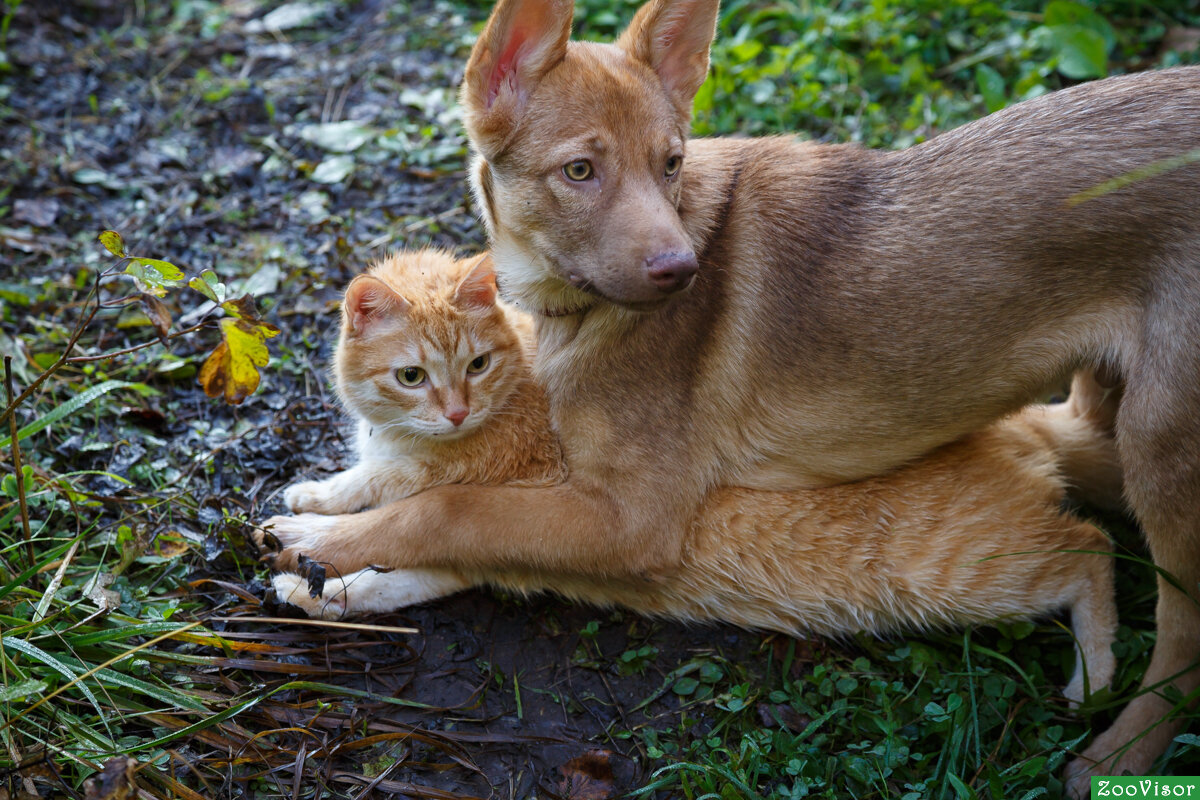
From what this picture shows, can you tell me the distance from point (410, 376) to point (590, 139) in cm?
117

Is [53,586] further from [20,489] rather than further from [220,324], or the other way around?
[220,324]

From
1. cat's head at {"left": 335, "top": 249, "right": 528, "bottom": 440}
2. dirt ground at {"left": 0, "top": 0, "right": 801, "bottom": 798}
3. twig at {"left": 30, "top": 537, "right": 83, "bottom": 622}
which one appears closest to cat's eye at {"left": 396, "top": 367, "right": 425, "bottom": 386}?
cat's head at {"left": 335, "top": 249, "right": 528, "bottom": 440}

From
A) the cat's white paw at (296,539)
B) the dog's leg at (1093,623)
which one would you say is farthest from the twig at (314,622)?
the dog's leg at (1093,623)

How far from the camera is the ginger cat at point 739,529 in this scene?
364cm

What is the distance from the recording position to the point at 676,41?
11.5ft

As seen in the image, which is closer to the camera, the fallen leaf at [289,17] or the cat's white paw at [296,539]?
the cat's white paw at [296,539]

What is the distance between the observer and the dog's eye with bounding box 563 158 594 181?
10.7 ft

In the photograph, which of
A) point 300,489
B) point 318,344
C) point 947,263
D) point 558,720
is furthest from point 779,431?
point 318,344

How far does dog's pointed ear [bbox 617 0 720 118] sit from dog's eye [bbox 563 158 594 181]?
0.54 m

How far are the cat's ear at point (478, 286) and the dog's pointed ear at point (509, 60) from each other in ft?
1.65

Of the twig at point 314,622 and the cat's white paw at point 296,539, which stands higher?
the cat's white paw at point 296,539

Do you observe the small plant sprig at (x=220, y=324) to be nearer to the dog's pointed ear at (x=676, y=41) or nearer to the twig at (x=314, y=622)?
the twig at (x=314, y=622)

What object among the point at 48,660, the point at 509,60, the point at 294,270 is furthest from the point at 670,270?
the point at 294,270

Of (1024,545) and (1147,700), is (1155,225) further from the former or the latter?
(1147,700)
